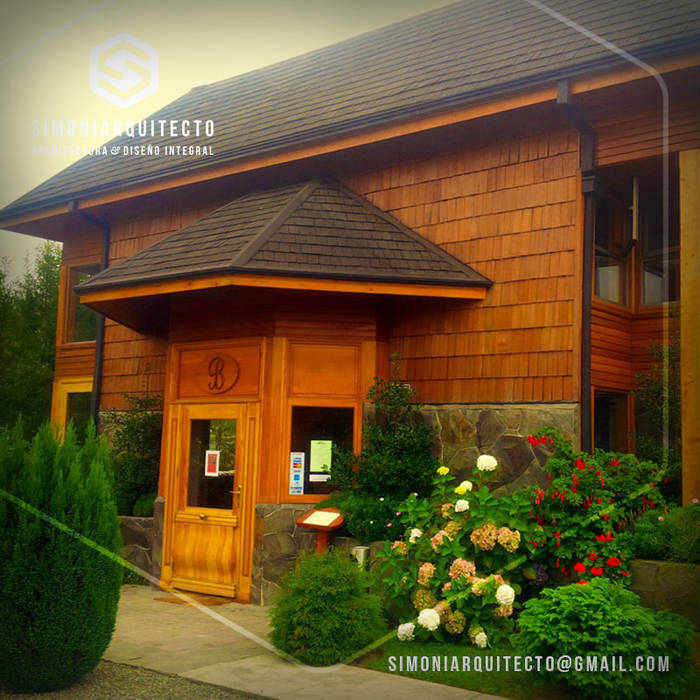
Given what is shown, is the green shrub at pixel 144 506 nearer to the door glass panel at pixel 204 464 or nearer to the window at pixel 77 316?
the door glass panel at pixel 204 464

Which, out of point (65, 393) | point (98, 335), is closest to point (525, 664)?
point (98, 335)

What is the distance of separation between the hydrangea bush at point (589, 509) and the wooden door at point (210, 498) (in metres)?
3.73

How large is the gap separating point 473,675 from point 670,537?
6.83 ft

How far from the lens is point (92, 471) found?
592cm

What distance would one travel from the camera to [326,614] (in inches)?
253

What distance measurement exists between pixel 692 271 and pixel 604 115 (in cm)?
204

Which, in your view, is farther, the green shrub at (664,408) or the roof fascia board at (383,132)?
the green shrub at (664,408)

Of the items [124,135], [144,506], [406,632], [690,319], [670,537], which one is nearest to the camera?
[406,632]

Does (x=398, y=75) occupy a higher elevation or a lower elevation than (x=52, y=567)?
higher

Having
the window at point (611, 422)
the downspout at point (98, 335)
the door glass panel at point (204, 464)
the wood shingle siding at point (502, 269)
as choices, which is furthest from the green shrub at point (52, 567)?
the downspout at point (98, 335)

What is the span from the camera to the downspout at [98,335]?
13.3 meters

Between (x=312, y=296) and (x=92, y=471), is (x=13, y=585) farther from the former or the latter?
(x=312, y=296)

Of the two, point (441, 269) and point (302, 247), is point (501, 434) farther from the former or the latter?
point (302, 247)

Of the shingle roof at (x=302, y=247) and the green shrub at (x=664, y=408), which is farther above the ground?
the shingle roof at (x=302, y=247)
